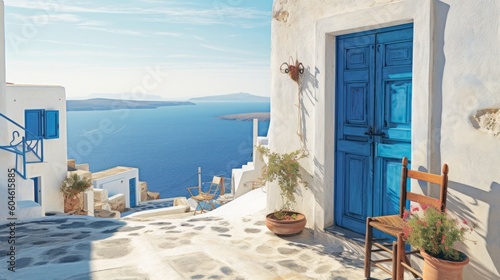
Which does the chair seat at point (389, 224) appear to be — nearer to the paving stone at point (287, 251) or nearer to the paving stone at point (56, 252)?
the paving stone at point (287, 251)

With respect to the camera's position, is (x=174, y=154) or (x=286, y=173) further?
(x=174, y=154)

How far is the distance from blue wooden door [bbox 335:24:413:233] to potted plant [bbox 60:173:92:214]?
16289 mm

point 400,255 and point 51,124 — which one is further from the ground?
point 51,124

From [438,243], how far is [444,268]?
0.20 metres

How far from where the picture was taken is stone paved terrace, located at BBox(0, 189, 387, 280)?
13.8ft

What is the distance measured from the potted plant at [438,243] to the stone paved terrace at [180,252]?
0.83 metres

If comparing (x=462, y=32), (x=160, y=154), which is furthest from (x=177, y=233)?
(x=160, y=154)

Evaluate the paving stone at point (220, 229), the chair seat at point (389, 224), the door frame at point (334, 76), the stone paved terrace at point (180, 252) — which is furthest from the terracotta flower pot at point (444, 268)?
the paving stone at point (220, 229)

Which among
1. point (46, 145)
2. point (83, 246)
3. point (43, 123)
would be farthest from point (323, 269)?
point (46, 145)

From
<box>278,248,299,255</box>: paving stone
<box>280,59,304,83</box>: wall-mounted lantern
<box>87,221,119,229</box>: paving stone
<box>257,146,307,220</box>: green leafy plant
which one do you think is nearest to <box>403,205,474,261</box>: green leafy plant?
<box>278,248,299,255</box>: paving stone

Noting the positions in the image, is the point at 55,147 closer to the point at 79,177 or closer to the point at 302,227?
the point at 79,177

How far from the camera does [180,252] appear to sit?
4805 millimetres

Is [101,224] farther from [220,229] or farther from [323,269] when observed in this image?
[323,269]

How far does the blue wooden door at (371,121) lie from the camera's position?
4387 millimetres
